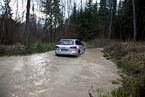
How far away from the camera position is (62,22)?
26688 millimetres

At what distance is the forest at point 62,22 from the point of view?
10.7 m

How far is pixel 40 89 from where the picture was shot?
3.10m

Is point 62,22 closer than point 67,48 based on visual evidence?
→ No

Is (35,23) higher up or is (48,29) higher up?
(35,23)

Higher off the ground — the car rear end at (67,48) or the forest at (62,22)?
the forest at (62,22)

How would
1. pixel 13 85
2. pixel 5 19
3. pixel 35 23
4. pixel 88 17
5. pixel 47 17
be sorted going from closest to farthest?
pixel 13 85 → pixel 5 19 → pixel 47 17 → pixel 35 23 → pixel 88 17

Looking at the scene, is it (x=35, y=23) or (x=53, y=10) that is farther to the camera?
(x=35, y=23)

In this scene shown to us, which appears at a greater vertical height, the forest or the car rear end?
the forest

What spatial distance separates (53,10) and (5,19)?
15258 mm

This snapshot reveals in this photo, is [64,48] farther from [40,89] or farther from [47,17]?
[47,17]

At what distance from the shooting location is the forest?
1071 cm

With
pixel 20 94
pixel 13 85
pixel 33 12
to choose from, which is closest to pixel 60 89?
pixel 20 94

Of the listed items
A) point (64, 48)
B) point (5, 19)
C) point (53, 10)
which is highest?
point (53, 10)

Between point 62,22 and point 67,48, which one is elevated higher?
point 62,22
